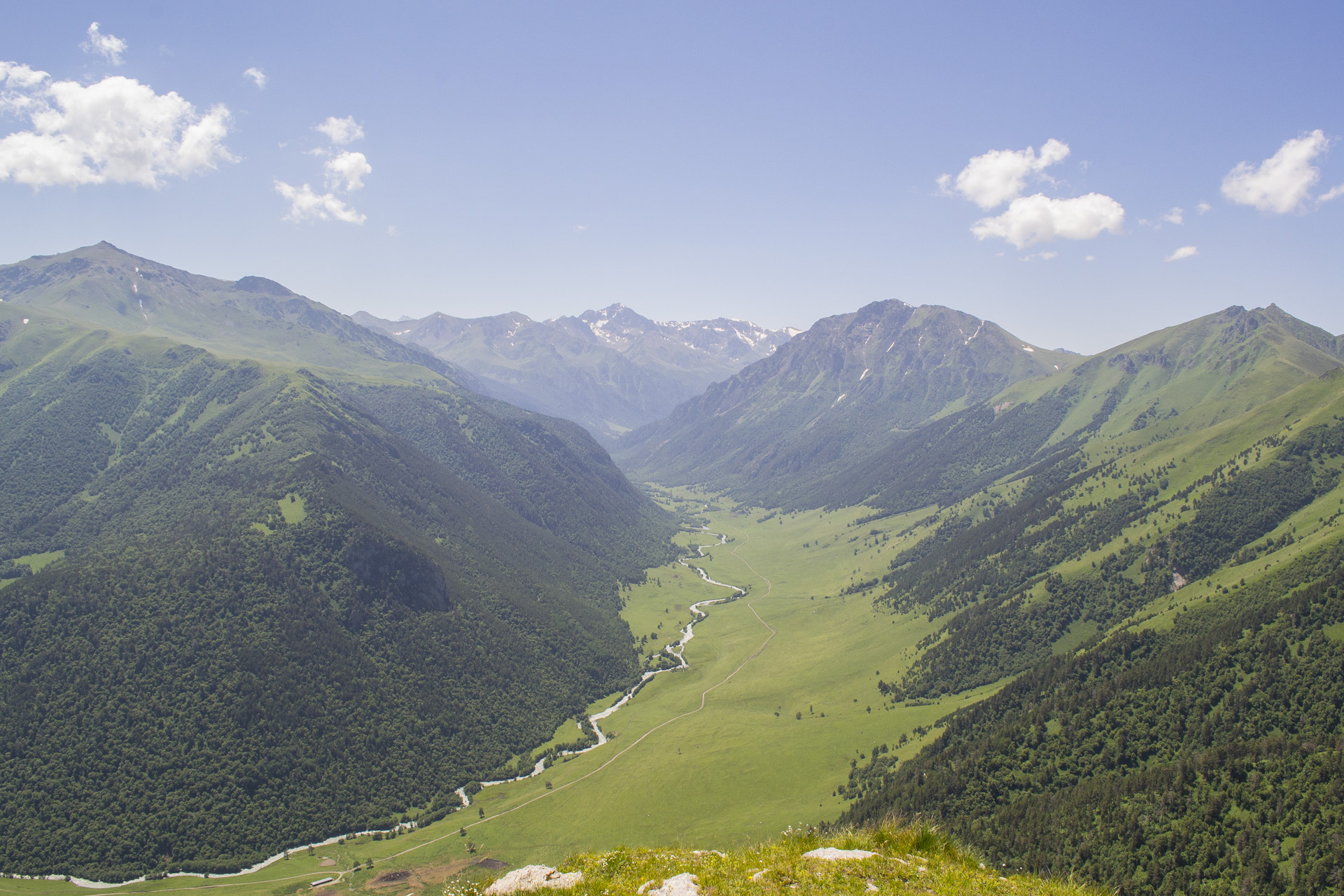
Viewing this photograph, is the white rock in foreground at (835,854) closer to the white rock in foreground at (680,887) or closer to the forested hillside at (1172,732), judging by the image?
the white rock in foreground at (680,887)

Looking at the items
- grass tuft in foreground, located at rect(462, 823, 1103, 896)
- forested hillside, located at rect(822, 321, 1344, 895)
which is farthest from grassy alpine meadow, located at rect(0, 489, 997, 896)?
grass tuft in foreground, located at rect(462, 823, 1103, 896)

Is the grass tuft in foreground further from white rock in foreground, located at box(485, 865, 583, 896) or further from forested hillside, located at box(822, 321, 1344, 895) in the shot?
forested hillside, located at box(822, 321, 1344, 895)

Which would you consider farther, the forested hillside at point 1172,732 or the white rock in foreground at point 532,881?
the forested hillside at point 1172,732

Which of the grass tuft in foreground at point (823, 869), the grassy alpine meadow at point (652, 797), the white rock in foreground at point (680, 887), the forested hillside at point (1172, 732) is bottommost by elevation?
the grassy alpine meadow at point (652, 797)

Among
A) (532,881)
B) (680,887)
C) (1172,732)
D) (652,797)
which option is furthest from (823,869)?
(652,797)

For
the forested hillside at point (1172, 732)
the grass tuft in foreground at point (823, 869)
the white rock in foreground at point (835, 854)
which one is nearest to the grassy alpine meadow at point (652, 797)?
the forested hillside at point (1172, 732)

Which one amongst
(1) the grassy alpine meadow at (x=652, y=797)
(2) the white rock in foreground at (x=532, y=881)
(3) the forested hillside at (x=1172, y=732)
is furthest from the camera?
(1) the grassy alpine meadow at (x=652, y=797)

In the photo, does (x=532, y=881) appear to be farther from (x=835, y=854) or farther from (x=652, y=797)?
(x=652, y=797)
